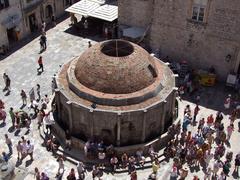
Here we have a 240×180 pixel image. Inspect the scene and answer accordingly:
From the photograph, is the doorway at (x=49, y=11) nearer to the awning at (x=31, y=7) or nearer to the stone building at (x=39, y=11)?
the stone building at (x=39, y=11)

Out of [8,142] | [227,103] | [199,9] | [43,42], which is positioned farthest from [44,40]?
[227,103]

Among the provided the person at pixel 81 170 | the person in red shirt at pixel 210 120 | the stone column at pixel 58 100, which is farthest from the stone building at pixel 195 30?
the person at pixel 81 170

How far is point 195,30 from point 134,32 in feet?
18.9

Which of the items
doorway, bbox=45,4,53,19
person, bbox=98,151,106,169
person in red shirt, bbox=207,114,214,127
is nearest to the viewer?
person, bbox=98,151,106,169

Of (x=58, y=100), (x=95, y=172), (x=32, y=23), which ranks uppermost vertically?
(x=32, y=23)

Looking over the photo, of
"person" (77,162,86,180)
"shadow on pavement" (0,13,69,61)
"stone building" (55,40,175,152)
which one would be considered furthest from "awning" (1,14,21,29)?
"person" (77,162,86,180)

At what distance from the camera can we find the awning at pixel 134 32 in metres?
32.6

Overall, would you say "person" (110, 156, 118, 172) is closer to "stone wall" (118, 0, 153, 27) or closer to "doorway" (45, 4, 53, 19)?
"stone wall" (118, 0, 153, 27)

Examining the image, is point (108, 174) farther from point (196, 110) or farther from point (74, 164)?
point (196, 110)

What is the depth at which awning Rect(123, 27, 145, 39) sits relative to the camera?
1284 inches

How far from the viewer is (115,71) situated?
2252 cm

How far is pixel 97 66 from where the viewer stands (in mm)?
22859

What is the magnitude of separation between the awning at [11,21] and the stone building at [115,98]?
40.9 feet

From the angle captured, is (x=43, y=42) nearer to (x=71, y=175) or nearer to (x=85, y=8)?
(x=85, y=8)
